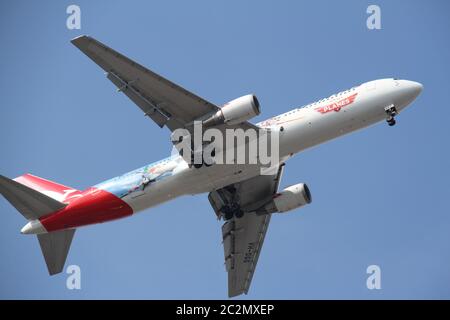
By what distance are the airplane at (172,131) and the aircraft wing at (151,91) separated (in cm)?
6

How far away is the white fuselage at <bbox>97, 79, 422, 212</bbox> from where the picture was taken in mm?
54062

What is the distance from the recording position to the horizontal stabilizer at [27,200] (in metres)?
54.3

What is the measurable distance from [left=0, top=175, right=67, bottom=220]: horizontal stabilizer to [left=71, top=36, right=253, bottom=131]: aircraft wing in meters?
9.27

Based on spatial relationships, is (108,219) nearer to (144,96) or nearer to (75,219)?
(75,219)

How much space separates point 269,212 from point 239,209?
7.60 ft

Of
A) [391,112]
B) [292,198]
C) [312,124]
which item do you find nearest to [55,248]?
[292,198]

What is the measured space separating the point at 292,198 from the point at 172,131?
1108 cm

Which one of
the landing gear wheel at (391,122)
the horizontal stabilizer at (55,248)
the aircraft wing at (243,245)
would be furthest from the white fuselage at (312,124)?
the aircraft wing at (243,245)

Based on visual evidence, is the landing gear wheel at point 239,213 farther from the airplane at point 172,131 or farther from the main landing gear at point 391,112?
Answer: the main landing gear at point 391,112

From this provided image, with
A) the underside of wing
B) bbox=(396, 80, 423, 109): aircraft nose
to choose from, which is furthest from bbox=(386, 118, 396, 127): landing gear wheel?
the underside of wing

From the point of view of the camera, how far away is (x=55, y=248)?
58375 millimetres

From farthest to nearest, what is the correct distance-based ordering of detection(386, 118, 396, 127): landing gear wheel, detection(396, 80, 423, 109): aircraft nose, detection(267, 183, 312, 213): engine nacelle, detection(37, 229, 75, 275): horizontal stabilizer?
1. detection(267, 183, 312, 213): engine nacelle
2. detection(37, 229, 75, 275): horizontal stabilizer
3. detection(396, 80, 423, 109): aircraft nose
4. detection(386, 118, 396, 127): landing gear wheel

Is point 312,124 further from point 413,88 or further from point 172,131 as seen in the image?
point 172,131

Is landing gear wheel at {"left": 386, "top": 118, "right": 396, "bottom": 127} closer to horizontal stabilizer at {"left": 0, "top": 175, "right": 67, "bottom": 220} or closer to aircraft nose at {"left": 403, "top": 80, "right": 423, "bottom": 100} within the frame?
aircraft nose at {"left": 403, "top": 80, "right": 423, "bottom": 100}
